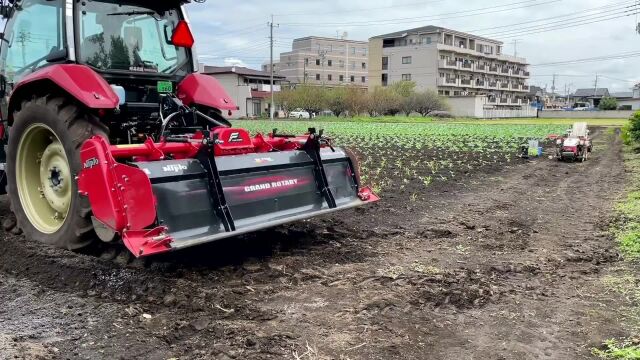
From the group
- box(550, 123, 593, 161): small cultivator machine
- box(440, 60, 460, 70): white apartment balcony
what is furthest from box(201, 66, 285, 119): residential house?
box(550, 123, 593, 161): small cultivator machine

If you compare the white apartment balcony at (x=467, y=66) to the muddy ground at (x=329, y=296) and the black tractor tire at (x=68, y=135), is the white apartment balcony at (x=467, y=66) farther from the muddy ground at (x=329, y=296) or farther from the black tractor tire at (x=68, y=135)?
the black tractor tire at (x=68, y=135)

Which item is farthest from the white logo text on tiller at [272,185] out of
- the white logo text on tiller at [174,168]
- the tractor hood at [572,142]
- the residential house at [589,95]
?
the residential house at [589,95]

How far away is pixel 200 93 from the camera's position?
19.7 feet

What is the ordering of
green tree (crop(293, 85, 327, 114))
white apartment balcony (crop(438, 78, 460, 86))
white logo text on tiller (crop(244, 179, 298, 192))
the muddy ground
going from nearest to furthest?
the muddy ground, white logo text on tiller (crop(244, 179, 298, 192)), green tree (crop(293, 85, 327, 114)), white apartment balcony (crop(438, 78, 460, 86))

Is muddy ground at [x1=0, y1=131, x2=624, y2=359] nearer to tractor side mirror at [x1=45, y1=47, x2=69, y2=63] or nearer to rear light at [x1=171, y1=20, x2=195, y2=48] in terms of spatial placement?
tractor side mirror at [x1=45, y1=47, x2=69, y2=63]

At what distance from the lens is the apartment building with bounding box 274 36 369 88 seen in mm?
96188

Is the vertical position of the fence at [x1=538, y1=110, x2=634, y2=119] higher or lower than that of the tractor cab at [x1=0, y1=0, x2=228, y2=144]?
lower

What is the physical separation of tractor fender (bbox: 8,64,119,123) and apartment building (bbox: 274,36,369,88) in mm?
89858

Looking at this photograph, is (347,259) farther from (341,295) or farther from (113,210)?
(113,210)

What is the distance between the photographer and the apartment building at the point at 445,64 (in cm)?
7581

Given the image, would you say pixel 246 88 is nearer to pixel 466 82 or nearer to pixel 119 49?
pixel 466 82

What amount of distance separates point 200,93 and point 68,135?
1.80m

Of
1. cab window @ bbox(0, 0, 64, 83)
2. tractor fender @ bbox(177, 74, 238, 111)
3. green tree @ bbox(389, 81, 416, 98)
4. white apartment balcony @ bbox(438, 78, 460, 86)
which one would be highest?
white apartment balcony @ bbox(438, 78, 460, 86)

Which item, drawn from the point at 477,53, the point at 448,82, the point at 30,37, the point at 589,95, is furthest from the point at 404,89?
the point at 589,95
